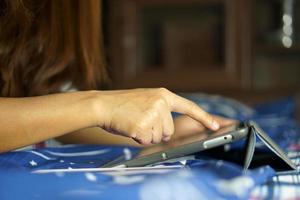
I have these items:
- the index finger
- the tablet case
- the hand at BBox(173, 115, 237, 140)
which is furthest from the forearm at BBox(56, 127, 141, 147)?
the index finger

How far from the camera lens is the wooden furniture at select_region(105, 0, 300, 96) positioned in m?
2.67

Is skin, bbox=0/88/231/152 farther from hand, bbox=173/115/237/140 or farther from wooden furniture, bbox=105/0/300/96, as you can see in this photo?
wooden furniture, bbox=105/0/300/96

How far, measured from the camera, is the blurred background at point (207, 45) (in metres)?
2.67

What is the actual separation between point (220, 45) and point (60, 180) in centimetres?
238

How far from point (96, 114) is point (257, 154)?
28 centimetres

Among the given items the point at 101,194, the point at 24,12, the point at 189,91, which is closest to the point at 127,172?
the point at 101,194

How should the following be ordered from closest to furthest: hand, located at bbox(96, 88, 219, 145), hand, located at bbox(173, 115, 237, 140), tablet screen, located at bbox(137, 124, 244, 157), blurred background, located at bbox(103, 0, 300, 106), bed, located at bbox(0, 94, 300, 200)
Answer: bed, located at bbox(0, 94, 300, 200), hand, located at bbox(96, 88, 219, 145), tablet screen, located at bbox(137, 124, 244, 157), hand, located at bbox(173, 115, 237, 140), blurred background, located at bbox(103, 0, 300, 106)

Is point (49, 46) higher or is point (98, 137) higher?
point (49, 46)

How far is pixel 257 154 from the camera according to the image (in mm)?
771

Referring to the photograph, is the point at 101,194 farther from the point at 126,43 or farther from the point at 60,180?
the point at 126,43

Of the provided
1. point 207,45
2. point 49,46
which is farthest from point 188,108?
point 207,45

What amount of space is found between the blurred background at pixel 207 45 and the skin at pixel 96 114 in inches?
81.5

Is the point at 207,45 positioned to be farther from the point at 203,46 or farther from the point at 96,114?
the point at 96,114

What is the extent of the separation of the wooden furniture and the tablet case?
1.85 metres
